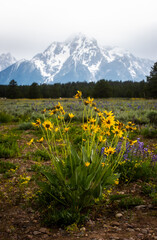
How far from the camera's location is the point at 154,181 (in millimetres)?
3328

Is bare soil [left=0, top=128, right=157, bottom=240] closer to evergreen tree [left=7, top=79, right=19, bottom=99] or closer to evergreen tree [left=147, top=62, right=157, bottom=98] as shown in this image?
evergreen tree [left=147, top=62, right=157, bottom=98]

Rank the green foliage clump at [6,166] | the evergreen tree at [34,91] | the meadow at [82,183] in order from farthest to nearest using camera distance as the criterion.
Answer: the evergreen tree at [34,91], the green foliage clump at [6,166], the meadow at [82,183]

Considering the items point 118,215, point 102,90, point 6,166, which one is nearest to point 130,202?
point 118,215

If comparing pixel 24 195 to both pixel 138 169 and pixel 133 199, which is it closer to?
pixel 133 199

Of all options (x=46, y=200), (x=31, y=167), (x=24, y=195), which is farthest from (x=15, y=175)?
(x=46, y=200)

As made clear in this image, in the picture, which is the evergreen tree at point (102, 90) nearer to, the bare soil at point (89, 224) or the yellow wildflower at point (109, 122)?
the bare soil at point (89, 224)

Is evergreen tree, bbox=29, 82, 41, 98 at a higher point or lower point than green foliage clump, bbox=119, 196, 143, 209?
higher

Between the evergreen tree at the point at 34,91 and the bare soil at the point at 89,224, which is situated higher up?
the evergreen tree at the point at 34,91

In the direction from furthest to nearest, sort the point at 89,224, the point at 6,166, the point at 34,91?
the point at 34,91 → the point at 6,166 → the point at 89,224

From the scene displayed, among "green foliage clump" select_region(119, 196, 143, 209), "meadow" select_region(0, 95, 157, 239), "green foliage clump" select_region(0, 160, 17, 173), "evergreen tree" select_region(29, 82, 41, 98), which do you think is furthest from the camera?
"evergreen tree" select_region(29, 82, 41, 98)

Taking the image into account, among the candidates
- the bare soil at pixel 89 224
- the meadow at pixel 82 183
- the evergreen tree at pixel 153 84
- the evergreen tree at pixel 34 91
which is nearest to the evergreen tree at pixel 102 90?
the evergreen tree at pixel 153 84

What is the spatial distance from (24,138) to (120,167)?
11.6ft

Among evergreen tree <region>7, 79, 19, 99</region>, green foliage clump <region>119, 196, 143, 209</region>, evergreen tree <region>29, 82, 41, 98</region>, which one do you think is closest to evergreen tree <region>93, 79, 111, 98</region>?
evergreen tree <region>29, 82, 41, 98</region>

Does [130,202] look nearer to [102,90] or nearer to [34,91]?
[102,90]
